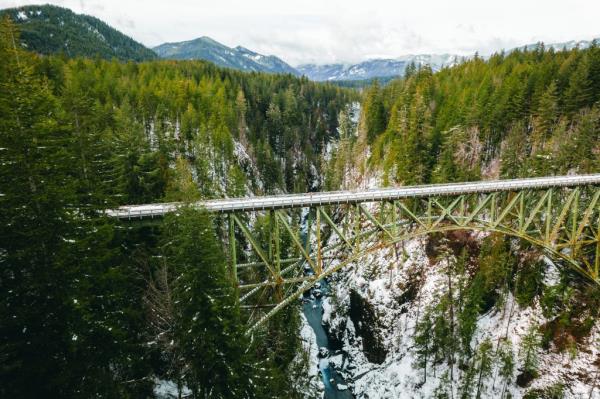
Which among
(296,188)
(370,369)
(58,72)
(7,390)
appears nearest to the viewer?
(7,390)

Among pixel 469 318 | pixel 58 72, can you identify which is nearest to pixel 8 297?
pixel 469 318

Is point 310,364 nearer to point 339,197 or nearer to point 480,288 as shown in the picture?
point 480,288

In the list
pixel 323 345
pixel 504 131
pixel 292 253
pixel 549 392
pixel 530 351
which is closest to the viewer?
pixel 549 392

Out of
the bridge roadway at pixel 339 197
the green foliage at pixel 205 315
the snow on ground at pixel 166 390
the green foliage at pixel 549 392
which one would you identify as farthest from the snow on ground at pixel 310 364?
the green foliage at pixel 549 392

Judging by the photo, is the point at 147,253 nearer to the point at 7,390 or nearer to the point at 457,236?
the point at 7,390

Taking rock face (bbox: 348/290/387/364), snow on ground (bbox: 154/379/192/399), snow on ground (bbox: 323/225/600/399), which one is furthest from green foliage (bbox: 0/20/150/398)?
rock face (bbox: 348/290/387/364)

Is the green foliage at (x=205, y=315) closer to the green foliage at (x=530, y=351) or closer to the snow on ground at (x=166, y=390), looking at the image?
the snow on ground at (x=166, y=390)

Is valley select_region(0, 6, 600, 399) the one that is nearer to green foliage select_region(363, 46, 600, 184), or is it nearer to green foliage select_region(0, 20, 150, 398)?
green foliage select_region(0, 20, 150, 398)

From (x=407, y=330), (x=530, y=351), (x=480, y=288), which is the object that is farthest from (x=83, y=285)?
(x=530, y=351)
